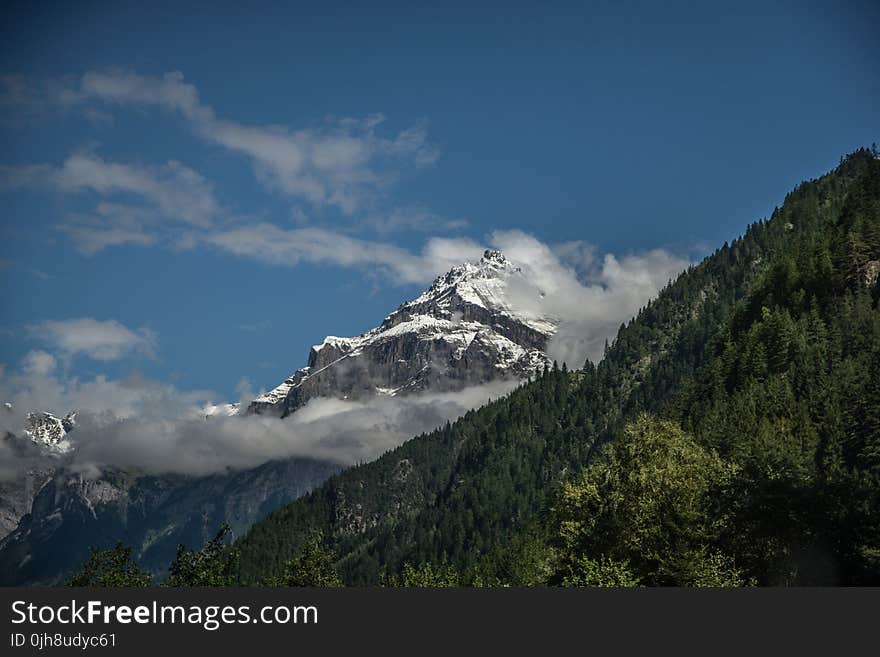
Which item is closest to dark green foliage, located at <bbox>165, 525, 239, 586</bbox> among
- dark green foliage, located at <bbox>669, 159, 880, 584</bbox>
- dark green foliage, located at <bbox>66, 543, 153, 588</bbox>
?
dark green foliage, located at <bbox>66, 543, 153, 588</bbox>

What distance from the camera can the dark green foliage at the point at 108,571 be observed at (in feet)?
282

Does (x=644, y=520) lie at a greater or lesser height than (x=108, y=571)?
greater

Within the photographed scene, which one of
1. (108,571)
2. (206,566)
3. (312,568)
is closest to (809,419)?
(312,568)

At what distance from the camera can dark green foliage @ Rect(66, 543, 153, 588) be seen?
8606 cm

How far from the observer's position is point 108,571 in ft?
292

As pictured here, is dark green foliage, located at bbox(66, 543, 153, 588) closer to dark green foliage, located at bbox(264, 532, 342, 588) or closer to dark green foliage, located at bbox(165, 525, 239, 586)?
dark green foliage, located at bbox(165, 525, 239, 586)

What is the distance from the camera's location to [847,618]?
44656 mm

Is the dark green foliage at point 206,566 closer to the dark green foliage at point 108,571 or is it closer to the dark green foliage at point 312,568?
the dark green foliage at point 108,571

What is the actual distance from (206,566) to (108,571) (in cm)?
1244

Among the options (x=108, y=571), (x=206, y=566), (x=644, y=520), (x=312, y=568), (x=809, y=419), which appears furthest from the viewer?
(x=809, y=419)

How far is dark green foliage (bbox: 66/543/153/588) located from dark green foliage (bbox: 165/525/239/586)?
5.07 metres

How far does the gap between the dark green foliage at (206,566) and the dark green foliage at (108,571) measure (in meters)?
5.07

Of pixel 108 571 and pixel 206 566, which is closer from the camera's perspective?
→ pixel 206 566

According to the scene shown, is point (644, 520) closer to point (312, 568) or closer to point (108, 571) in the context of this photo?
point (312, 568)
